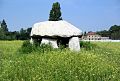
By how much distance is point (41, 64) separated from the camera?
545 inches

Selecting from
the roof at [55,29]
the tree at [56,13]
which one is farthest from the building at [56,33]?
the tree at [56,13]

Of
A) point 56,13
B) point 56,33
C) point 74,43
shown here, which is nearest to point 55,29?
point 56,33

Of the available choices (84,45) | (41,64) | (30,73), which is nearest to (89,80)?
(30,73)

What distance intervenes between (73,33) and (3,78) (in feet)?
42.5

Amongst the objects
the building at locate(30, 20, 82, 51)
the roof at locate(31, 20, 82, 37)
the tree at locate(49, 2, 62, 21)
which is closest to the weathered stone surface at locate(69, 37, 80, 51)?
the building at locate(30, 20, 82, 51)

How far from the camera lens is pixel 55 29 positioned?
75.3ft

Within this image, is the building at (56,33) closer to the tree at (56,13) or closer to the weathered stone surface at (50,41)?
the weathered stone surface at (50,41)

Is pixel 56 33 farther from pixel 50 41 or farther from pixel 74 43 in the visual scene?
pixel 74 43

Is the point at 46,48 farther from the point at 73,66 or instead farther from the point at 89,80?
the point at 89,80

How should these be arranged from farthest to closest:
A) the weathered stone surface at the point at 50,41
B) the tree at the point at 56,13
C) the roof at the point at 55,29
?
the tree at the point at 56,13, the weathered stone surface at the point at 50,41, the roof at the point at 55,29

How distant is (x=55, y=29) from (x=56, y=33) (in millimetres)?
299

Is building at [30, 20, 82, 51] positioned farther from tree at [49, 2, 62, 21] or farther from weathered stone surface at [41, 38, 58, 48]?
tree at [49, 2, 62, 21]

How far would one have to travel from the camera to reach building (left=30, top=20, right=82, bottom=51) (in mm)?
22906

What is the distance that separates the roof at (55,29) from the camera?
901 inches
